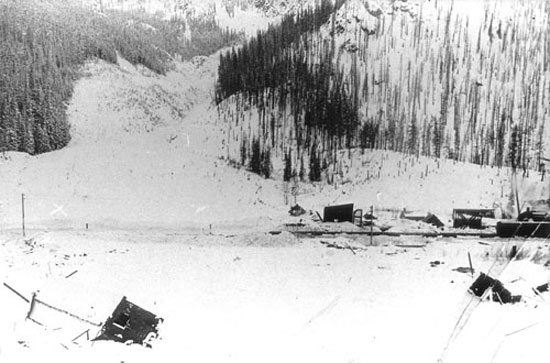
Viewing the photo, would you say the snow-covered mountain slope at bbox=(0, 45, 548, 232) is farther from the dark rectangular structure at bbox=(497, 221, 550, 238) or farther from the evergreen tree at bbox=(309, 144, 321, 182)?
the dark rectangular structure at bbox=(497, 221, 550, 238)

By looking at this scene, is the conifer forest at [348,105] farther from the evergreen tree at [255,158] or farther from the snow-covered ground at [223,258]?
the snow-covered ground at [223,258]

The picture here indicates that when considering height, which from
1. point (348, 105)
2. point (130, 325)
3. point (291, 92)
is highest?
point (291, 92)

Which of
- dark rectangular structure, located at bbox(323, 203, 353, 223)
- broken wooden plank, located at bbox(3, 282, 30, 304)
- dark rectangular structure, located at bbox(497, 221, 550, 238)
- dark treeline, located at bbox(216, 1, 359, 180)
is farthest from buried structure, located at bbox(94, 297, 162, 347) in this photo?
dark rectangular structure, located at bbox(497, 221, 550, 238)

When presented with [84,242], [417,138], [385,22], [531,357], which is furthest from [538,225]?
[385,22]

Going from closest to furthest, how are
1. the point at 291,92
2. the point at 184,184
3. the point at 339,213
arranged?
1. the point at 184,184
2. the point at 339,213
3. the point at 291,92

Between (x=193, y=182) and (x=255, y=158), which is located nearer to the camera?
(x=193, y=182)

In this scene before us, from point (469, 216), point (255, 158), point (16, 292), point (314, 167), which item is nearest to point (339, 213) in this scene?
point (314, 167)

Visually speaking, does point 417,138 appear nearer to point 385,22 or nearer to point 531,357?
point 531,357

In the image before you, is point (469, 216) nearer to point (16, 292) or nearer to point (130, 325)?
point (130, 325)
